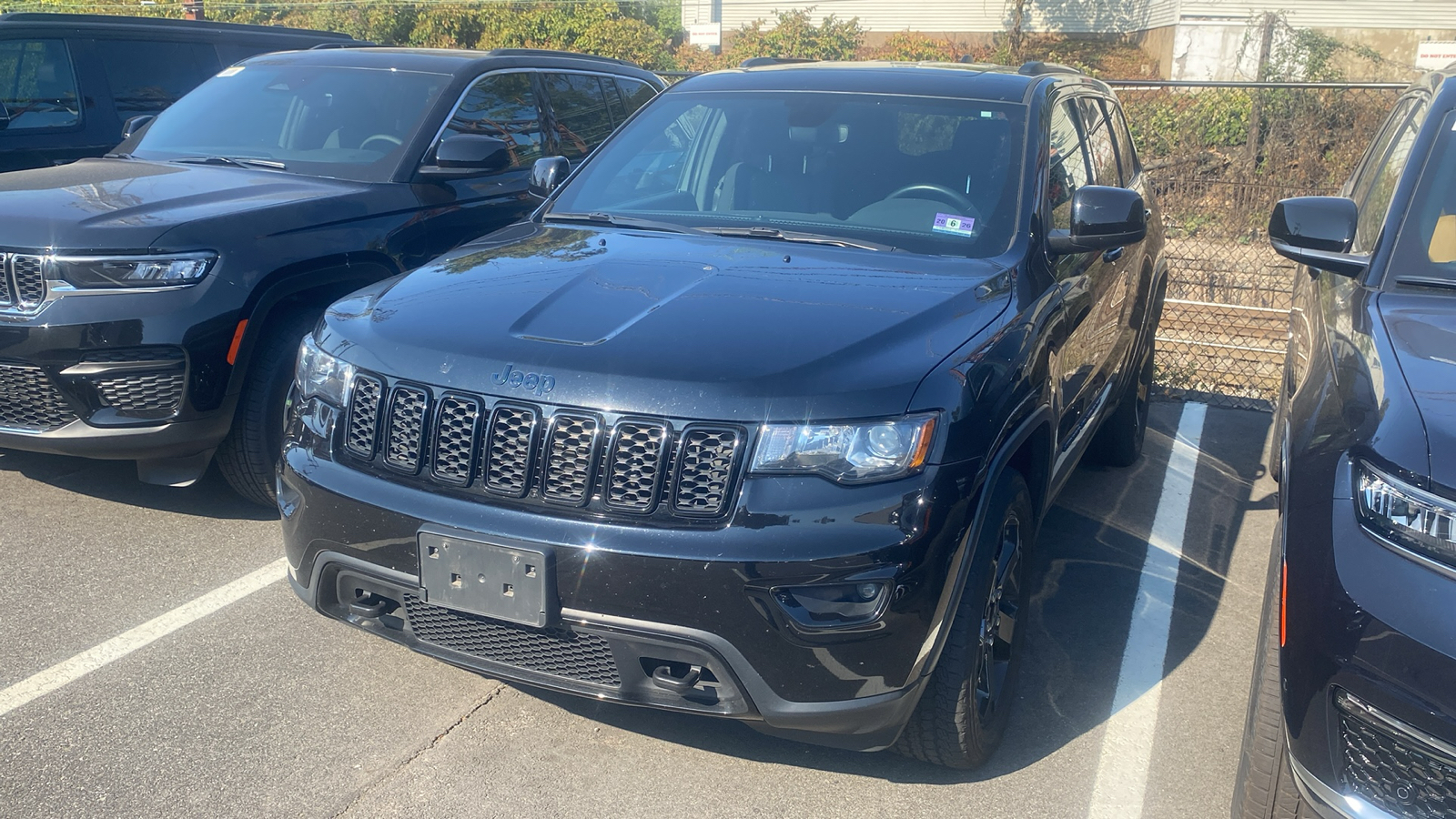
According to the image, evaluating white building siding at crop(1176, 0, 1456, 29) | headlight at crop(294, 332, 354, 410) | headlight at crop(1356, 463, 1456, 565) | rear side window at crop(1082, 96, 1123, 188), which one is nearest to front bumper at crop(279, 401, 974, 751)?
headlight at crop(294, 332, 354, 410)

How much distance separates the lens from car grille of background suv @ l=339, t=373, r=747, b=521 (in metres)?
2.62

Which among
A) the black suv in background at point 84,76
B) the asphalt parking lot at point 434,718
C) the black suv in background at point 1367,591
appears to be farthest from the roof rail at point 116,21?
the black suv in background at point 1367,591

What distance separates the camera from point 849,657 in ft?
8.52

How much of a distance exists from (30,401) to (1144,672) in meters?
3.94

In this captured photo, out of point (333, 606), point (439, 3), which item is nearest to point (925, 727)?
point (333, 606)

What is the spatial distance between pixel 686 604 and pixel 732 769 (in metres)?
0.78

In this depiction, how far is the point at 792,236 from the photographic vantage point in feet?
12.3

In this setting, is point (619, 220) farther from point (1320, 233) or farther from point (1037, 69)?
point (1320, 233)

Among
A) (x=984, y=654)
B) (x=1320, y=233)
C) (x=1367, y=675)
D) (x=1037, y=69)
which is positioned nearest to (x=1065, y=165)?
(x=1037, y=69)

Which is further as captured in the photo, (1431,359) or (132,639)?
(132,639)

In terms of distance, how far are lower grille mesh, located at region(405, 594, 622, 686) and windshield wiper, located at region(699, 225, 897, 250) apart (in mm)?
1533

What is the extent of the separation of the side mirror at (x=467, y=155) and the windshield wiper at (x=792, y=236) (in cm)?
171

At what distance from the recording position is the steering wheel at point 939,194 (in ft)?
12.4

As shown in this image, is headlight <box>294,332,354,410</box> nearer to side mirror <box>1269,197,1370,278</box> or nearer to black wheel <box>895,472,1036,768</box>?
black wheel <box>895,472,1036,768</box>
